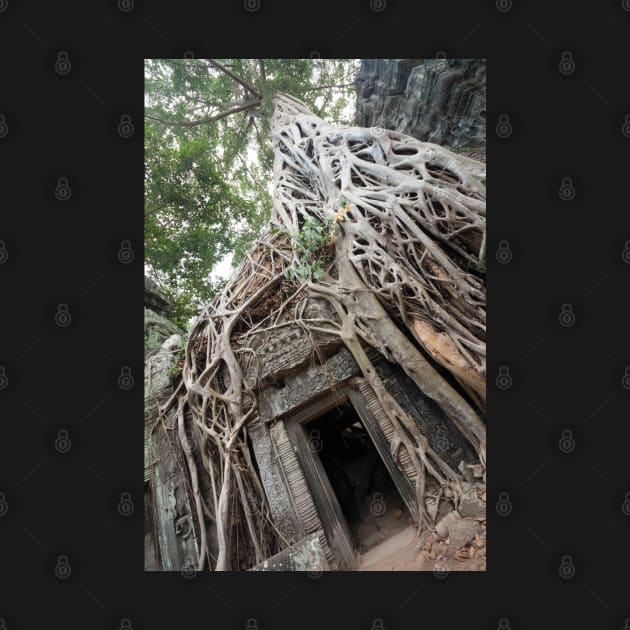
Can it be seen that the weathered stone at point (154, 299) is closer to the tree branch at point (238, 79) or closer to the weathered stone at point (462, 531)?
the tree branch at point (238, 79)

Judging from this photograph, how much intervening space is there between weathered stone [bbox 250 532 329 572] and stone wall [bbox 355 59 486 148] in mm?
4655

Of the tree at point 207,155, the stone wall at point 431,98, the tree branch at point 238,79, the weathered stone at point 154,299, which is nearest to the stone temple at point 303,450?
the weathered stone at point 154,299

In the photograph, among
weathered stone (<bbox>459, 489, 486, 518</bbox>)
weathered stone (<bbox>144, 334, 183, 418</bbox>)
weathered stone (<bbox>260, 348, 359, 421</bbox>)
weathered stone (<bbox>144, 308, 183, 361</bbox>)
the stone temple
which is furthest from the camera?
weathered stone (<bbox>144, 308, 183, 361</bbox>)

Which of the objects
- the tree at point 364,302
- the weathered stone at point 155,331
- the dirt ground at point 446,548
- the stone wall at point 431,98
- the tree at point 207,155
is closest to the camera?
the dirt ground at point 446,548

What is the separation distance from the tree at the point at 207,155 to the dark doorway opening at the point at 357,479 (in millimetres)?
2337

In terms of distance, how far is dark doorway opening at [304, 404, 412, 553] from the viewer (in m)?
3.17

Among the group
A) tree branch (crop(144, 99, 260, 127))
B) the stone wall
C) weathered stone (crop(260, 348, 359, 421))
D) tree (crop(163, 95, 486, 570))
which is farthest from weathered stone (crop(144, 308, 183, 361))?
the stone wall

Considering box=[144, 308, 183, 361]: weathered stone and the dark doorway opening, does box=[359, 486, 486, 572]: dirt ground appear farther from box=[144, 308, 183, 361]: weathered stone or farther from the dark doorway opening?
box=[144, 308, 183, 361]: weathered stone

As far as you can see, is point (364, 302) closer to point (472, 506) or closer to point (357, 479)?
point (472, 506)

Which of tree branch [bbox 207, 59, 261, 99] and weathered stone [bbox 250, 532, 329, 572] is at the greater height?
tree branch [bbox 207, 59, 261, 99]

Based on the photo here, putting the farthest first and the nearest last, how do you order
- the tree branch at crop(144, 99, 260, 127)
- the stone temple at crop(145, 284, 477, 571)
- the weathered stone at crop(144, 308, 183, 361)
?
1. the tree branch at crop(144, 99, 260, 127)
2. the weathered stone at crop(144, 308, 183, 361)
3. the stone temple at crop(145, 284, 477, 571)

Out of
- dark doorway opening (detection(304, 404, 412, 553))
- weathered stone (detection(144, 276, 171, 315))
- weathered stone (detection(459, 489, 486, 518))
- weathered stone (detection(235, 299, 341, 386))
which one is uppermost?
weathered stone (detection(144, 276, 171, 315))

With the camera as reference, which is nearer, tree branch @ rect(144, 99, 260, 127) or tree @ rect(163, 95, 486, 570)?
tree @ rect(163, 95, 486, 570)

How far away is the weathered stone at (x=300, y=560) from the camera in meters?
1.97
